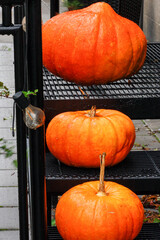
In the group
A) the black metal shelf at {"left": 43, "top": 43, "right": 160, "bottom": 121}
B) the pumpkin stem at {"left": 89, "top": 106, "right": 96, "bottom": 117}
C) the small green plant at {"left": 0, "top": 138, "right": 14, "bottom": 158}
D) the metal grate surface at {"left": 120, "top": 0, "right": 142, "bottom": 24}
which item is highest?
the black metal shelf at {"left": 43, "top": 43, "right": 160, "bottom": 121}

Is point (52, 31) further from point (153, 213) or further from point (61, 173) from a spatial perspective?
point (153, 213)

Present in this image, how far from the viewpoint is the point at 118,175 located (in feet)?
7.39

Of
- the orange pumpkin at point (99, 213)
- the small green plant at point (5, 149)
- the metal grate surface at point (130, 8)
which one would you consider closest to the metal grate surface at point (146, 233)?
the orange pumpkin at point (99, 213)

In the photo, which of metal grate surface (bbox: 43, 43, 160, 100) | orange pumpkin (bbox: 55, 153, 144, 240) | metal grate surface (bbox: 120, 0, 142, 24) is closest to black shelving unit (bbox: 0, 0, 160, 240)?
metal grate surface (bbox: 43, 43, 160, 100)

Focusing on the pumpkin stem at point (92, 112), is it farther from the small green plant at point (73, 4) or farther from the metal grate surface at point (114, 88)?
the small green plant at point (73, 4)

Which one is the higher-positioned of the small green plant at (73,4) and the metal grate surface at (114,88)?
the metal grate surface at (114,88)

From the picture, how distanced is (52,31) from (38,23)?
0.86 m

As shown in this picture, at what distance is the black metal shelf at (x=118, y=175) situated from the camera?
2.20 meters

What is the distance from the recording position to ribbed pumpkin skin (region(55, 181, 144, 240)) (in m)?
2.03

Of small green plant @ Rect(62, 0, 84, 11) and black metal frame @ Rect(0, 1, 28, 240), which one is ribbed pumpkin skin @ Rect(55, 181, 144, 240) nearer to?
black metal frame @ Rect(0, 1, 28, 240)

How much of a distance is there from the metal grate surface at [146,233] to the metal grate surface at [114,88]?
0.60 metres

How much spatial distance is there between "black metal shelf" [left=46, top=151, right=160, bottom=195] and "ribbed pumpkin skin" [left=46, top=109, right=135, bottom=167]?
0.14 feet

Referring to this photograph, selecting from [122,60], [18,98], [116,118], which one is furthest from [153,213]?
[18,98]

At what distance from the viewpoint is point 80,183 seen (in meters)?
2.22
